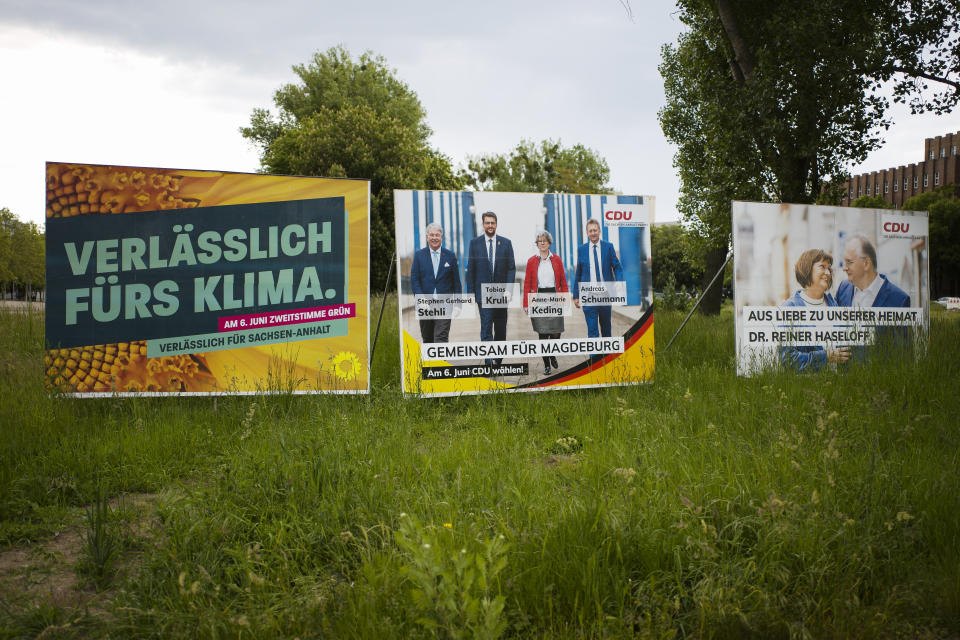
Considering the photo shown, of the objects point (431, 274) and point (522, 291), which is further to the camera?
point (522, 291)

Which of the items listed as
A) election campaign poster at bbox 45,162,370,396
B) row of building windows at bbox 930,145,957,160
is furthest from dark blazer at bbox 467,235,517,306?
row of building windows at bbox 930,145,957,160

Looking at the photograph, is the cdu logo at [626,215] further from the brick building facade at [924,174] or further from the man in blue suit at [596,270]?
the brick building facade at [924,174]

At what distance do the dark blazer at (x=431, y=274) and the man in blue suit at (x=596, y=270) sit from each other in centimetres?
149

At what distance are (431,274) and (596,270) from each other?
2.04 meters

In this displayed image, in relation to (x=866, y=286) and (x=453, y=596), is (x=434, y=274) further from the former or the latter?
(x=866, y=286)

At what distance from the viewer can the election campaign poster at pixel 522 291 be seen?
257 inches

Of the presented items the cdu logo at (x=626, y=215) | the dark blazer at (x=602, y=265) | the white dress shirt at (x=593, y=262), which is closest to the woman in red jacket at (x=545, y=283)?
the dark blazer at (x=602, y=265)

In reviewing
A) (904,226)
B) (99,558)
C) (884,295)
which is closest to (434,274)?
(99,558)

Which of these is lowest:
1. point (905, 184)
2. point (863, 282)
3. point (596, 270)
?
point (863, 282)

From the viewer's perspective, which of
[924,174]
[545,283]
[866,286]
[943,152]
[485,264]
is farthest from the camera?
[943,152]

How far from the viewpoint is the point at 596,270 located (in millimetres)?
6992

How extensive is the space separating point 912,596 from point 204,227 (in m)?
6.54

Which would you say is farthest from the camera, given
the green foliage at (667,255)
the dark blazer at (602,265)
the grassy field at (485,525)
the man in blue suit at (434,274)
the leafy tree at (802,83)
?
the green foliage at (667,255)

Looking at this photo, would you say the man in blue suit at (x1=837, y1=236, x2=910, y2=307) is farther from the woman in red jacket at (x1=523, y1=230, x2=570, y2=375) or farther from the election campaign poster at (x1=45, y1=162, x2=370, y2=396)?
the election campaign poster at (x1=45, y1=162, x2=370, y2=396)
